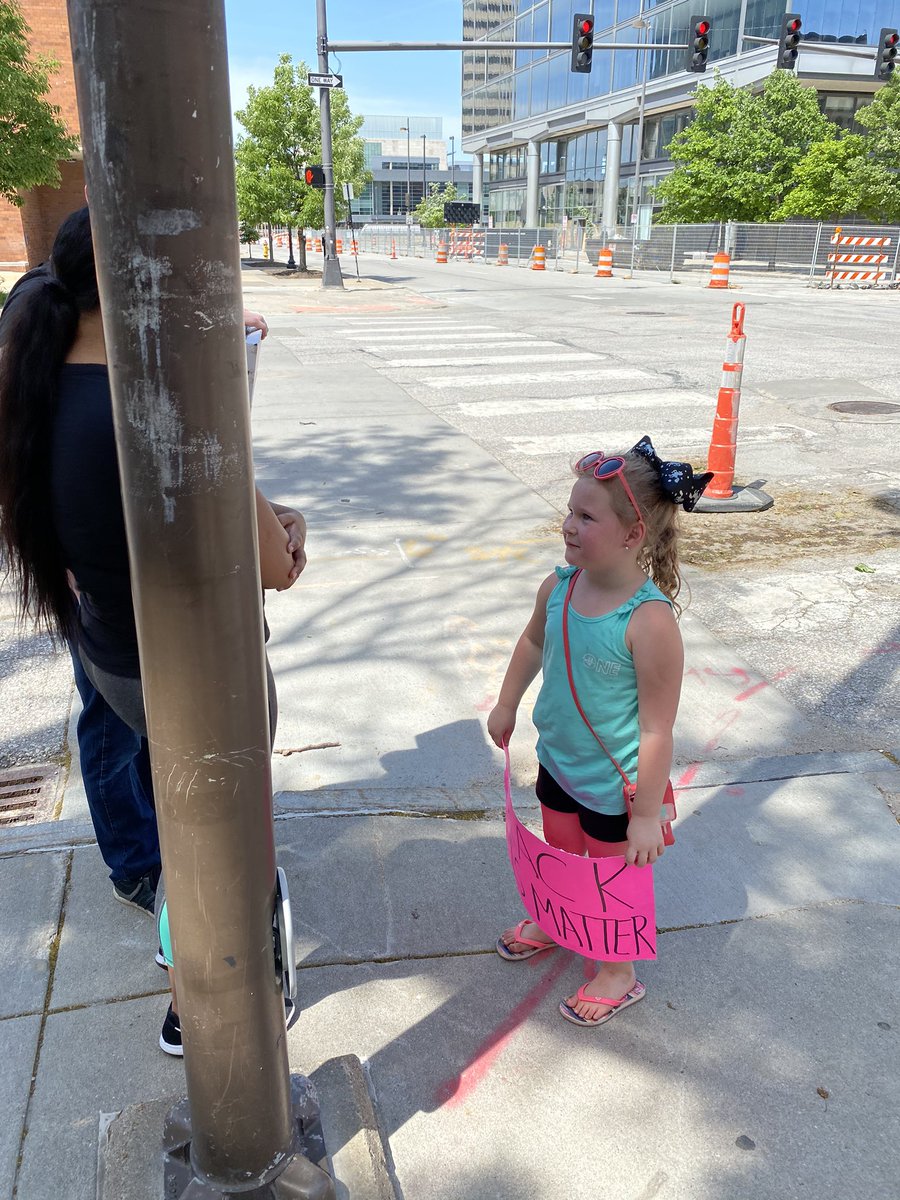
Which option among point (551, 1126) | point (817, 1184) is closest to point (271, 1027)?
point (551, 1126)

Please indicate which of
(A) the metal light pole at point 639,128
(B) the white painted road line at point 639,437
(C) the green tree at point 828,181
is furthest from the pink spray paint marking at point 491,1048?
(A) the metal light pole at point 639,128

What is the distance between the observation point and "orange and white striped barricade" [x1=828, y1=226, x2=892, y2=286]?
107ft

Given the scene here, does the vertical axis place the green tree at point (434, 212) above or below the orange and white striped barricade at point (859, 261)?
above

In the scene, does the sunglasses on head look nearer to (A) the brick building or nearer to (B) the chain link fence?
(A) the brick building

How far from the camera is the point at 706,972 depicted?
8.46ft

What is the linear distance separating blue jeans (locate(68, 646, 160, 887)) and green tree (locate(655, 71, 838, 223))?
4199cm

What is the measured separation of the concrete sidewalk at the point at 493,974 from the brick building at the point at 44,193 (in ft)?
84.5

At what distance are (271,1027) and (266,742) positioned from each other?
1.77 ft

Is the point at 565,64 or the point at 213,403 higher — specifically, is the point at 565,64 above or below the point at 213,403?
above

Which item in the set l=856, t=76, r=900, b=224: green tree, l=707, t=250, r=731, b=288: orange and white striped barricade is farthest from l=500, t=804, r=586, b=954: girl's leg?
l=856, t=76, r=900, b=224: green tree

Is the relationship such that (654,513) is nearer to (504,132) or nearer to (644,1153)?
(644,1153)

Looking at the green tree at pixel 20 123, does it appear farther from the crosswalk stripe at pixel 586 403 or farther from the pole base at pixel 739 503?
the pole base at pixel 739 503

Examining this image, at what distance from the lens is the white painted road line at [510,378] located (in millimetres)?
11344

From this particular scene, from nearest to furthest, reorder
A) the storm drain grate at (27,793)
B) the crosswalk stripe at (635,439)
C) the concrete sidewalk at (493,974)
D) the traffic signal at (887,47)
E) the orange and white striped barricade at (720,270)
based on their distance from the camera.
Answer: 1. the concrete sidewalk at (493,974)
2. the storm drain grate at (27,793)
3. the crosswalk stripe at (635,439)
4. the traffic signal at (887,47)
5. the orange and white striped barricade at (720,270)
